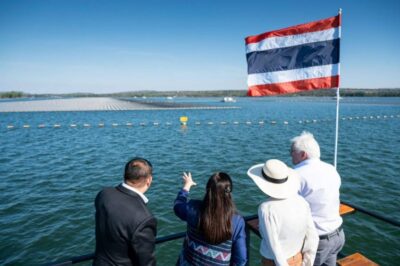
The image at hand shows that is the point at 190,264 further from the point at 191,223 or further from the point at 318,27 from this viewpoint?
the point at 318,27

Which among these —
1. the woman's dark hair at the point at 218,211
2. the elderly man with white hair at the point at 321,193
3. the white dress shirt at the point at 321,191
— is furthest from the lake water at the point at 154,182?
the woman's dark hair at the point at 218,211

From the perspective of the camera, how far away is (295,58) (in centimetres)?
600

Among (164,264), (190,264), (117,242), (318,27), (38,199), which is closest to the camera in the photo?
(117,242)

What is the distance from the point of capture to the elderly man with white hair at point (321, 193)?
10.1 feet

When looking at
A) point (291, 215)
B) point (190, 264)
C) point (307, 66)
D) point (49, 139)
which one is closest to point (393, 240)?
point (307, 66)

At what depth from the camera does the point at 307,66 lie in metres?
5.78

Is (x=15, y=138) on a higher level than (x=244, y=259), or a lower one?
lower

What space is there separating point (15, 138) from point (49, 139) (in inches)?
→ 139

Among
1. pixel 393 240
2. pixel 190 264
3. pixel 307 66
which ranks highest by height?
pixel 307 66

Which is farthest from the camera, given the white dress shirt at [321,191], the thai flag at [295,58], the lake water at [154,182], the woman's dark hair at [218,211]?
the lake water at [154,182]

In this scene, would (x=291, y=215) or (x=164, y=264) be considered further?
(x=164, y=264)

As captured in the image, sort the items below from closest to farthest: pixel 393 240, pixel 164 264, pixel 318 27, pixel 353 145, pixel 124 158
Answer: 1. pixel 318 27
2. pixel 164 264
3. pixel 393 240
4. pixel 124 158
5. pixel 353 145

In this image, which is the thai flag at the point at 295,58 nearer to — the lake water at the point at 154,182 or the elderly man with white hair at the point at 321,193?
the elderly man with white hair at the point at 321,193

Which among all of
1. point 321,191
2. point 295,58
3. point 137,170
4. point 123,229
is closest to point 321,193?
point 321,191
